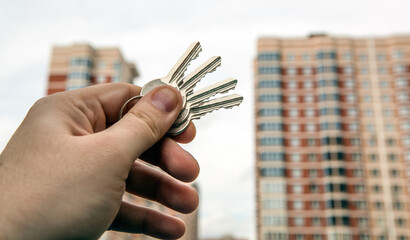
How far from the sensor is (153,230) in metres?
2.27

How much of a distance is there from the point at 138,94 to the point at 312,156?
142 feet

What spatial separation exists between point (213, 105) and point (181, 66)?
27 centimetres

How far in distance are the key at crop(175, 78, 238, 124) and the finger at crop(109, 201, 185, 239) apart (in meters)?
0.54

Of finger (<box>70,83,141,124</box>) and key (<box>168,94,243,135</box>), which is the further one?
key (<box>168,94,243,135</box>)

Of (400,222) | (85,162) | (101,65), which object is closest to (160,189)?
(85,162)

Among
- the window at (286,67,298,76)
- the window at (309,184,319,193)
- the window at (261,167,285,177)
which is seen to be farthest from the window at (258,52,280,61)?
the window at (309,184,319,193)

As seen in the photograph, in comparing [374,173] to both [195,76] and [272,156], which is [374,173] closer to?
[272,156]

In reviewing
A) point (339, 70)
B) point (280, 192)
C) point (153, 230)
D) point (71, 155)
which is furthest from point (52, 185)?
point (339, 70)

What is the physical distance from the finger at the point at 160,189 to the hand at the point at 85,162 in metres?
0.05

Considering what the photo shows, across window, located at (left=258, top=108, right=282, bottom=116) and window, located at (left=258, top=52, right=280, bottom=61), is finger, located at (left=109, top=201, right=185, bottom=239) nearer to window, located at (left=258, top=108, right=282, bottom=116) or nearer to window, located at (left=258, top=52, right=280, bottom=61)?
window, located at (left=258, top=108, right=282, bottom=116)

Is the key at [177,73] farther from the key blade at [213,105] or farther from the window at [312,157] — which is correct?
the window at [312,157]

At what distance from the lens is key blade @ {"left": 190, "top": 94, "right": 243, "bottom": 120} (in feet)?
7.16

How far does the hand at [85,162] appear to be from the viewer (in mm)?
1467

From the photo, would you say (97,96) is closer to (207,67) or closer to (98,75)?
(207,67)
